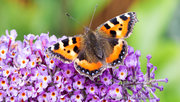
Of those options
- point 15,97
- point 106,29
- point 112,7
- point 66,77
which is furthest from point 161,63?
point 15,97

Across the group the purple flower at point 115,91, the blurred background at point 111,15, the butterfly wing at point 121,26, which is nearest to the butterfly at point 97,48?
the butterfly wing at point 121,26

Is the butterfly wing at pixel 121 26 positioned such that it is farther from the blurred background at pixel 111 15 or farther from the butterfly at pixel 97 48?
the blurred background at pixel 111 15

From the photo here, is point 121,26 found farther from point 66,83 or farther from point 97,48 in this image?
point 66,83

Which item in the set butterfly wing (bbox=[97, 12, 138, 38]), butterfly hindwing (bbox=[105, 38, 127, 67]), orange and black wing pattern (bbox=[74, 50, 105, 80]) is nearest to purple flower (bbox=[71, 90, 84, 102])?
orange and black wing pattern (bbox=[74, 50, 105, 80])

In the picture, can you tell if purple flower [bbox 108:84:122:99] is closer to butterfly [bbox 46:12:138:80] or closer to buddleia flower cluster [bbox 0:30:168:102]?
buddleia flower cluster [bbox 0:30:168:102]

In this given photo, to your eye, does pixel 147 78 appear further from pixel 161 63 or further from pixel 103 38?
pixel 161 63

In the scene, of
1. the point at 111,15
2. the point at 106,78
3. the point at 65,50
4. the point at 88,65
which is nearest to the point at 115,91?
the point at 106,78
